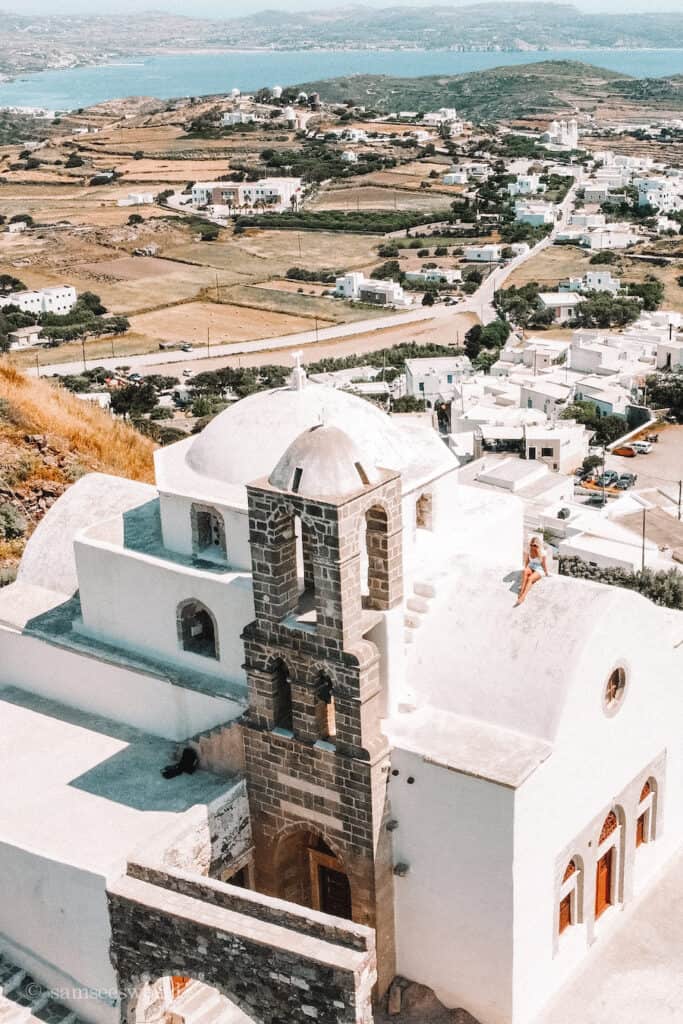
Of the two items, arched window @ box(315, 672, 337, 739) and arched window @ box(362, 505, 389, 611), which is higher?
arched window @ box(362, 505, 389, 611)

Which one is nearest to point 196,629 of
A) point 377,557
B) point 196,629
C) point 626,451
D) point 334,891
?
point 196,629

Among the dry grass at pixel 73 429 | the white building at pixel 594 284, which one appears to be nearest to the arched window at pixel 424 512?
the dry grass at pixel 73 429

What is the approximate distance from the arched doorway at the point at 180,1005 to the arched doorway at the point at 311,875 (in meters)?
1.30

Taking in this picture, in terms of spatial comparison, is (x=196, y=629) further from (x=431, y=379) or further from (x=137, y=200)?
(x=137, y=200)

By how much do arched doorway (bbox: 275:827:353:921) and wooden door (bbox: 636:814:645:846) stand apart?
3.72 m

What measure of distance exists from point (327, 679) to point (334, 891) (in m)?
2.76

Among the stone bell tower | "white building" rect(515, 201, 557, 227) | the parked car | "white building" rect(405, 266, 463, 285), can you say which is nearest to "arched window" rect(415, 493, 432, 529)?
the stone bell tower

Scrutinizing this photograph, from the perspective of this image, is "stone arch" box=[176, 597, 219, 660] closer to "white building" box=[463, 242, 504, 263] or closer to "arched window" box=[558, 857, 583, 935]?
"arched window" box=[558, 857, 583, 935]

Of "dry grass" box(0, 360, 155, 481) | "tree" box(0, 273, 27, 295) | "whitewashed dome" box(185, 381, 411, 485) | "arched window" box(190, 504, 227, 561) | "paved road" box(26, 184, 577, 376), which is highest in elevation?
"whitewashed dome" box(185, 381, 411, 485)

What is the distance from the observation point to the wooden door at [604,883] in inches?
511

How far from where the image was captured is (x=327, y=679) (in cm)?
1151

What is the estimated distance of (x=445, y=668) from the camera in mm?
11797

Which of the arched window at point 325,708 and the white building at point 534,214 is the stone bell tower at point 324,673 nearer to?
the arched window at point 325,708

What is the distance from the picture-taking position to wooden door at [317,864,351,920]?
40.9 ft
